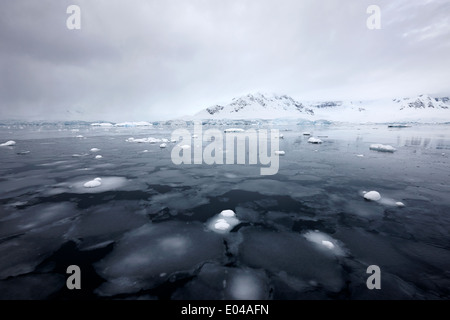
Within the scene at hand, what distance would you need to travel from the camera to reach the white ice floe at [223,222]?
4805 millimetres

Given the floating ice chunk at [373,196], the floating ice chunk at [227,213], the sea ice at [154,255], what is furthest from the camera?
the floating ice chunk at [373,196]

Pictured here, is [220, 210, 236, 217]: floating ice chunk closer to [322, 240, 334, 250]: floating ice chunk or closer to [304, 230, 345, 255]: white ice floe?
[304, 230, 345, 255]: white ice floe

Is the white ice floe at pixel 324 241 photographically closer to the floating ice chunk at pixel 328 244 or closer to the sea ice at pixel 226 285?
the floating ice chunk at pixel 328 244

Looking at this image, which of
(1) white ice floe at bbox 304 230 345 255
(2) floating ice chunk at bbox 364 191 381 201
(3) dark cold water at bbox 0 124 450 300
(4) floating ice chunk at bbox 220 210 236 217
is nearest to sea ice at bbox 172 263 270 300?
(3) dark cold water at bbox 0 124 450 300

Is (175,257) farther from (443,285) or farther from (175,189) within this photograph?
(443,285)

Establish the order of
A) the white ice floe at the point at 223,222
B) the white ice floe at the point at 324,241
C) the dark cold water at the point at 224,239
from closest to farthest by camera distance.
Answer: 1. the dark cold water at the point at 224,239
2. the white ice floe at the point at 324,241
3. the white ice floe at the point at 223,222

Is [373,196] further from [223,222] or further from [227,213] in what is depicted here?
[223,222]

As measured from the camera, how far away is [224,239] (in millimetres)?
4406

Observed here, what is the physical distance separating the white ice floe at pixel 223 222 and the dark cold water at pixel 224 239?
150 mm

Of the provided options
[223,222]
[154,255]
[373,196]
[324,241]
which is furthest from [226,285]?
[373,196]

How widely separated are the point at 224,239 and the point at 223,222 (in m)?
0.59

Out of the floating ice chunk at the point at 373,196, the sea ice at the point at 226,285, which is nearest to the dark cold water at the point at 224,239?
the sea ice at the point at 226,285
